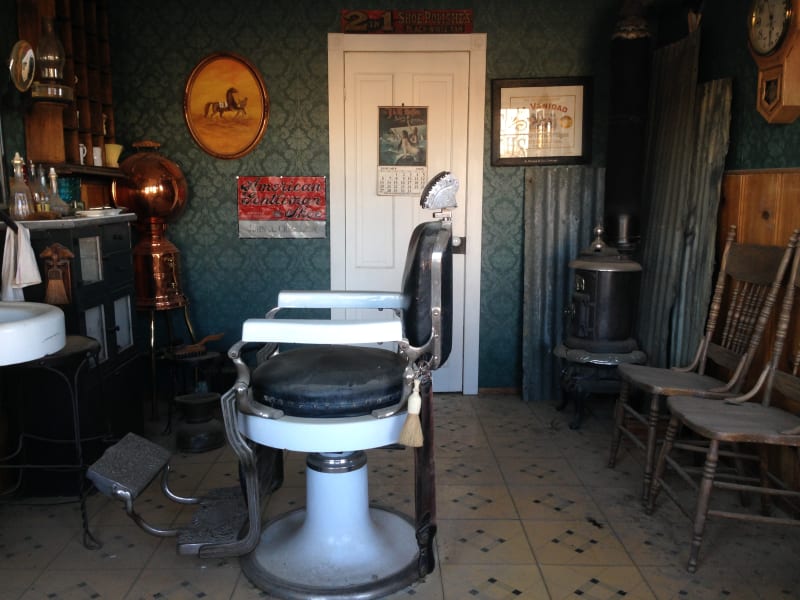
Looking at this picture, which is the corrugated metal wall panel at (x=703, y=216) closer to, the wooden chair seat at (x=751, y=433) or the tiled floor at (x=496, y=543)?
the wooden chair seat at (x=751, y=433)

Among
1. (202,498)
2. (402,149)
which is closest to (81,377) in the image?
(202,498)

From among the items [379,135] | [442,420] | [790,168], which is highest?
[379,135]

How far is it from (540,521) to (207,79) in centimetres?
308

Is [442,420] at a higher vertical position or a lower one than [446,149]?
lower

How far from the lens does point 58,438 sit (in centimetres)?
271

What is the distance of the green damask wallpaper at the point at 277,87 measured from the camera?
393 centimetres

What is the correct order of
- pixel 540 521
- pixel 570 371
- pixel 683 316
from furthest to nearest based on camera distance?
1. pixel 570 371
2. pixel 683 316
3. pixel 540 521

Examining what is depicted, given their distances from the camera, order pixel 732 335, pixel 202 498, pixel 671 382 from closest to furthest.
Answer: pixel 202 498, pixel 671 382, pixel 732 335

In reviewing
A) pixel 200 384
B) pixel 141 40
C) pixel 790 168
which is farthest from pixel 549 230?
pixel 141 40

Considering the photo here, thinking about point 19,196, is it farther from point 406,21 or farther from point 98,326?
point 406,21

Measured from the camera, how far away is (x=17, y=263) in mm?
2410

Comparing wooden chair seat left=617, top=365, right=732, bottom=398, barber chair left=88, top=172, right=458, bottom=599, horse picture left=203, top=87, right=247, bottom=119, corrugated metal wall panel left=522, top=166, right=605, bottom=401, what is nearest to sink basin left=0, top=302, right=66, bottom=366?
barber chair left=88, top=172, right=458, bottom=599

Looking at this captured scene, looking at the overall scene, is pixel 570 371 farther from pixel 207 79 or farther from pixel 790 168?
pixel 207 79

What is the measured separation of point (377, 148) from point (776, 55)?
7.14 feet
